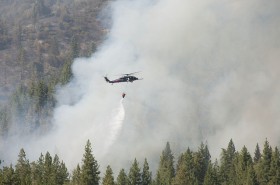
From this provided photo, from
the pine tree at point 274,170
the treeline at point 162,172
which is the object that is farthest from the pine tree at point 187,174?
the pine tree at point 274,170

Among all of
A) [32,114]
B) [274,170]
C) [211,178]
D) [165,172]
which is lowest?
[211,178]

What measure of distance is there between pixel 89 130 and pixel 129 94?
2625 cm

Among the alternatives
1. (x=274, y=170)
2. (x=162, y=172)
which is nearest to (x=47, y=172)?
(x=162, y=172)

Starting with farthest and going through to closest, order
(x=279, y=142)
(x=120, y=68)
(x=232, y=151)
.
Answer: (x=120, y=68), (x=279, y=142), (x=232, y=151)

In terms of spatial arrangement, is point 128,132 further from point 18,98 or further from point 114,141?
point 18,98

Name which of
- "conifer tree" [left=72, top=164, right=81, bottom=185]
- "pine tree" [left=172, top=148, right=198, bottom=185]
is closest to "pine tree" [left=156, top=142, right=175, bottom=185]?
"pine tree" [left=172, top=148, right=198, bottom=185]

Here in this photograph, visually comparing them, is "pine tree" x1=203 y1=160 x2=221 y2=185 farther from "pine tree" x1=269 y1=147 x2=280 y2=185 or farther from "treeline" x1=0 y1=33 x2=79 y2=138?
"treeline" x1=0 y1=33 x2=79 y2=138

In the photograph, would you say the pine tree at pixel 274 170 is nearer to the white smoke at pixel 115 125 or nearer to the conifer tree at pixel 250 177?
the conifer tree at pixel 250 177

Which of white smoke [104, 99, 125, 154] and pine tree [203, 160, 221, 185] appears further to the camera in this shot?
white smoke [104, 99, 125, 154]

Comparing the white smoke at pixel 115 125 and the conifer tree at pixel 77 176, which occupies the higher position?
the white smoke at pixel 115 125

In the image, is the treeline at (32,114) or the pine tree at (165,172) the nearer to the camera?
the pine tree at (165,172)

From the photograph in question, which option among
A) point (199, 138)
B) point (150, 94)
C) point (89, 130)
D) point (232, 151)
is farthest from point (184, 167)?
point (150, 94)

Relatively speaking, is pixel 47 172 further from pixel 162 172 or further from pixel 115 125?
pixel 115 125

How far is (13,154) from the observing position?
160 m
